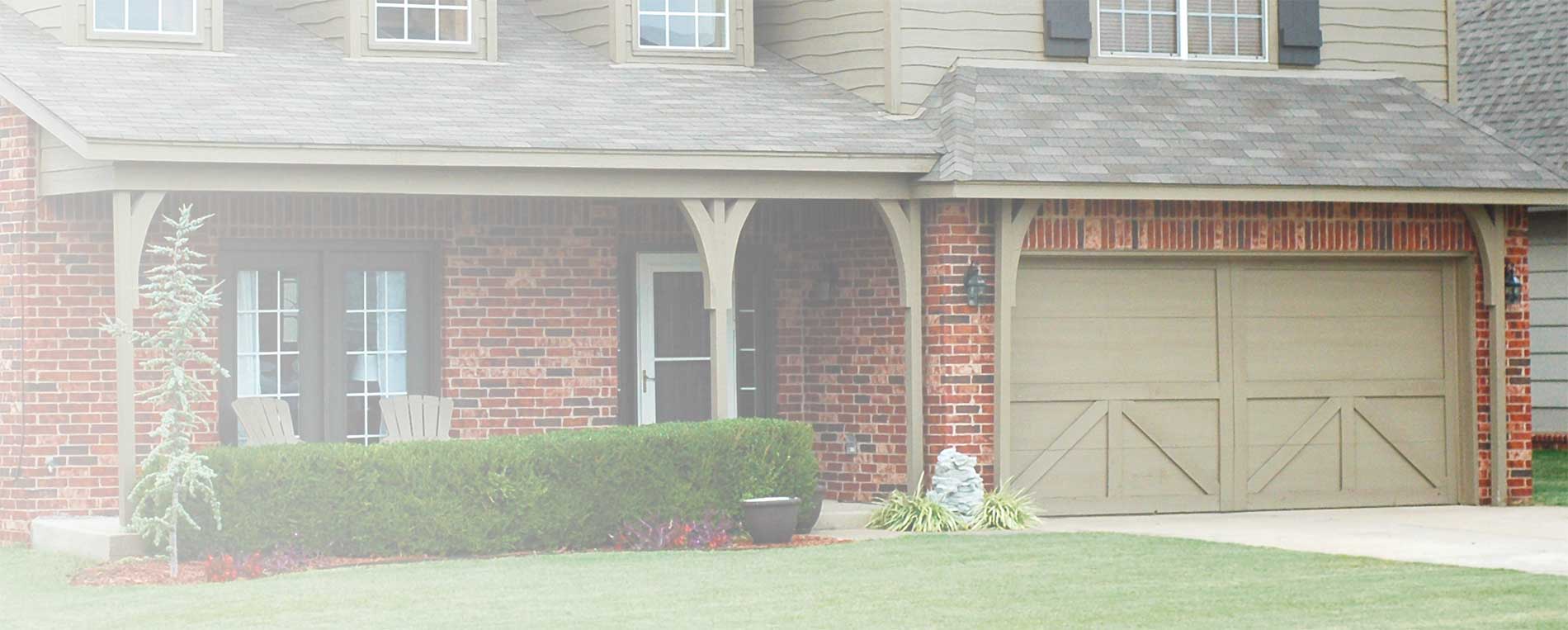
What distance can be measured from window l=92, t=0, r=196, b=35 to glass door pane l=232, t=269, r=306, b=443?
168 cm

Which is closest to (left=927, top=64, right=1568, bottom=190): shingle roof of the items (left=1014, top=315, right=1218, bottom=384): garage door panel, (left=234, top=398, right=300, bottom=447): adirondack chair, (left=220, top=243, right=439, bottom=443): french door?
(left=1014, top=315, right=1218, bottom=384): garage door panel

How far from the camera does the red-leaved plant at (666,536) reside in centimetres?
1254

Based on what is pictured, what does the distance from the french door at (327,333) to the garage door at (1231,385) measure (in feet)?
13.7

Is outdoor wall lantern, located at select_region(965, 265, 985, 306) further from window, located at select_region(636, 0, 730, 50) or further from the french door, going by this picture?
the french door

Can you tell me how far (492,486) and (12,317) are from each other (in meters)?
3.47

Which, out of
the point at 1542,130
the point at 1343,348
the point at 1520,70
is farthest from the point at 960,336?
the point at 1520,70

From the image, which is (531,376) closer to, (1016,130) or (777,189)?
(777,189)

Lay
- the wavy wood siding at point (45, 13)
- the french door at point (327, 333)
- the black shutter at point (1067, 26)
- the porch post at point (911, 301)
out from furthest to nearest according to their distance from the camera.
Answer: the black shutter at point (1067, 26) → the french door at point (327, 333) → the porch post at point (911, 301) → the wavy wood siding at point (45, 13)

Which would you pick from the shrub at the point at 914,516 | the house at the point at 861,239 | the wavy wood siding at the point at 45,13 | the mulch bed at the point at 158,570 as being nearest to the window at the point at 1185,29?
the house at the point at 861,239

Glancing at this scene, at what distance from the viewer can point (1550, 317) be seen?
20109 mm

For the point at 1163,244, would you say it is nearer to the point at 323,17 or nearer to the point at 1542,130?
the point at 323,17

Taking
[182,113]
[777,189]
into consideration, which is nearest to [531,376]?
[777,189]

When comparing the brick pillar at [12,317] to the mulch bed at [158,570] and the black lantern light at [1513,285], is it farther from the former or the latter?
the black lantern light at [1513,285]

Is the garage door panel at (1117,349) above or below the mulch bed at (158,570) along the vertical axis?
above
